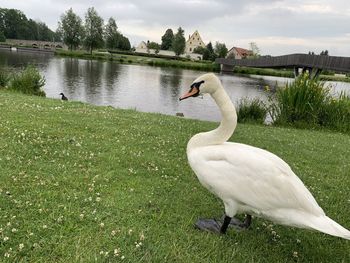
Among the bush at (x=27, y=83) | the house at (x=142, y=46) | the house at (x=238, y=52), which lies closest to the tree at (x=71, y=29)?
the house at (x=142, y=46)

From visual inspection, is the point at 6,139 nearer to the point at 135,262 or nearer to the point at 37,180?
the point at 37,180

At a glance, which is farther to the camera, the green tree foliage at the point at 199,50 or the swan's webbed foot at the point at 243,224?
the green tree foliage at the point at 199,50

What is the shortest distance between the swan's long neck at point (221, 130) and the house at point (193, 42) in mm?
183473

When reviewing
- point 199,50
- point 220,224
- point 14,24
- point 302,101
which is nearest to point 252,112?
point 302,101

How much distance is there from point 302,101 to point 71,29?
121 metres

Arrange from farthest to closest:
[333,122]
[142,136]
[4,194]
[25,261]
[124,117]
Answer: [333,122] → [124,117] → [142,136] → [4,194] → [25,261]

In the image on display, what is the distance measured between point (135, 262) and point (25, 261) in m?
1.20

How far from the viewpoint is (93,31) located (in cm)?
12619

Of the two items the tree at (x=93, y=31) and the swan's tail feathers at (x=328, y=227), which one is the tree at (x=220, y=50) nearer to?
the tree at (x=93, y=31)

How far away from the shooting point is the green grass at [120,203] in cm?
428

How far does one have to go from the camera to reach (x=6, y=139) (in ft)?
24.4

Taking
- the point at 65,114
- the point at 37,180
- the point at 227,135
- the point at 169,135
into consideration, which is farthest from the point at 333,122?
the point at 37,180

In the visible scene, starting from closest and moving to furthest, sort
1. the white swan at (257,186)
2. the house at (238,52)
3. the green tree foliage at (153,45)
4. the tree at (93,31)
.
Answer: the white swan at (257,186), the tree at (93,31), the green tree foliage at (153,45), the house at (238,52)

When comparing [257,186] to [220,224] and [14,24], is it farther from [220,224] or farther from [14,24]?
[14,24]
